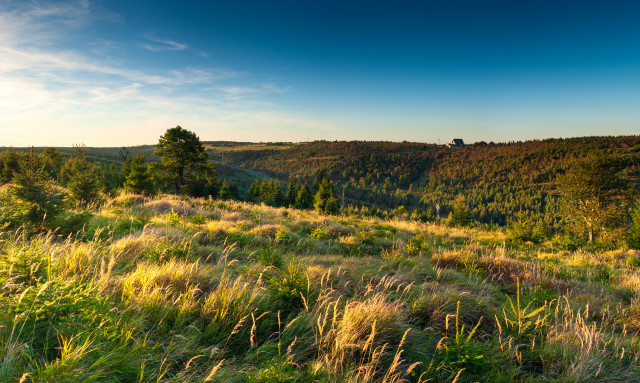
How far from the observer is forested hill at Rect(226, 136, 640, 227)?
137125 mm

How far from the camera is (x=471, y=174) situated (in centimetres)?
17375

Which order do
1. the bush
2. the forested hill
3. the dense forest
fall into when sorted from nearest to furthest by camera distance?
the bush < the dense forest < the forested hill

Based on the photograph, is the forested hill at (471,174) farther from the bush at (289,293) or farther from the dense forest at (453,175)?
the bush at (289,293)

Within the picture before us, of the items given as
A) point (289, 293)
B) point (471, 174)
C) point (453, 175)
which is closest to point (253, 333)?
point (289, 293)

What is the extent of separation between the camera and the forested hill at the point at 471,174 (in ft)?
450

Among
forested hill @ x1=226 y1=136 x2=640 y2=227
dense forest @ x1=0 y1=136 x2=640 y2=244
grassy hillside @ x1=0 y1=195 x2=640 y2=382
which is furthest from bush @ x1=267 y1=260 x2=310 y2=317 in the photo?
forested hill @ x1=226 y1=136 x2=640 y2=227

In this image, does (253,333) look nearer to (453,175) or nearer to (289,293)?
(289,293)

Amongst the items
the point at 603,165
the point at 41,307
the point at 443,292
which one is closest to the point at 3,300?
the point at 41,307

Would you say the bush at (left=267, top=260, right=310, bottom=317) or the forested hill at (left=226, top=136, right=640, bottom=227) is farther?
the forested hill at (left=226, top=136, right=640, bottom=227)

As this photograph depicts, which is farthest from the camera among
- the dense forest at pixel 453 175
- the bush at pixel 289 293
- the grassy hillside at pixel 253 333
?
the dense forest at pixel 453 175

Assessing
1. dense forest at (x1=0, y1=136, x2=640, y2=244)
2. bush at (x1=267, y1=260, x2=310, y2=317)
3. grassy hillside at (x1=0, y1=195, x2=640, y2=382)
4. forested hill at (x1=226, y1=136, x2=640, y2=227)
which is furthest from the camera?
forested hill at (x1=226, y1=136, x2=640, y2=227)

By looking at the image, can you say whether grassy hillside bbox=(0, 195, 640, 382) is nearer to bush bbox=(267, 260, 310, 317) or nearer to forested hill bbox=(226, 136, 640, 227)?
bush bbox=(267, 260, 310, 317)

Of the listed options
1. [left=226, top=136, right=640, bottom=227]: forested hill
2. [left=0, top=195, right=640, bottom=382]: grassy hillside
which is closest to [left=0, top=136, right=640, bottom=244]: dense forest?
[left=226, top=136, right=640, bottom=227]: forested hill

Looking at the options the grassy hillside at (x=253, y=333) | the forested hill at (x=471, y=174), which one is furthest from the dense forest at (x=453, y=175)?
the grassy hillside at (x=253, y=333)
